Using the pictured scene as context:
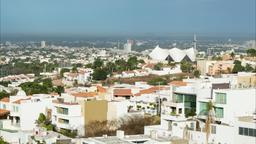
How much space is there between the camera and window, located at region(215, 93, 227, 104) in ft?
68.1

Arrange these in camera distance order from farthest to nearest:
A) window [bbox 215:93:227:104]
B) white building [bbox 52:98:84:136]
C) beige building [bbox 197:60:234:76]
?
1. beige building [bbox 197:60:234:76]
2. white building [bbox 52:98:84:136]
3. window [bbox 215:93:227:104]

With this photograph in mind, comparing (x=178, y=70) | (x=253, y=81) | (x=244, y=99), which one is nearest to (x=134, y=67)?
(x=178, y=70)

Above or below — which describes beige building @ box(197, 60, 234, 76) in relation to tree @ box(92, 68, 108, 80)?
above

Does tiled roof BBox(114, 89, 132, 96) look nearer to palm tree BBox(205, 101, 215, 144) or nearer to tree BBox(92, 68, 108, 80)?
palm tree BBox(205, 101, 215, 144)

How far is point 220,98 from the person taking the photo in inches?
824

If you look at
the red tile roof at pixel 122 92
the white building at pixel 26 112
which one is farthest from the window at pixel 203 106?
the red tile roof at pixel 122 92

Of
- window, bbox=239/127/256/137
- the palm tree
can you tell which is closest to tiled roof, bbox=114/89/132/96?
the palm tree

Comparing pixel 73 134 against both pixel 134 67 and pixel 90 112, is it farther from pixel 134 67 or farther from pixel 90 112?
pixel 134 67

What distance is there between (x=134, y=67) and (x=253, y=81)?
29639 millimetres

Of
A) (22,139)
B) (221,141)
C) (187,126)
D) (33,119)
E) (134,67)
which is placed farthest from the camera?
(134,67)

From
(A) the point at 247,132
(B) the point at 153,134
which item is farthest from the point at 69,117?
(A) the point at 247,132

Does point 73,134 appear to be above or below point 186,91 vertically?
below

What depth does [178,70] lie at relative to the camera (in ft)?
175

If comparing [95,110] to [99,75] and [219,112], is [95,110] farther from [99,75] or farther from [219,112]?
[99,75]
